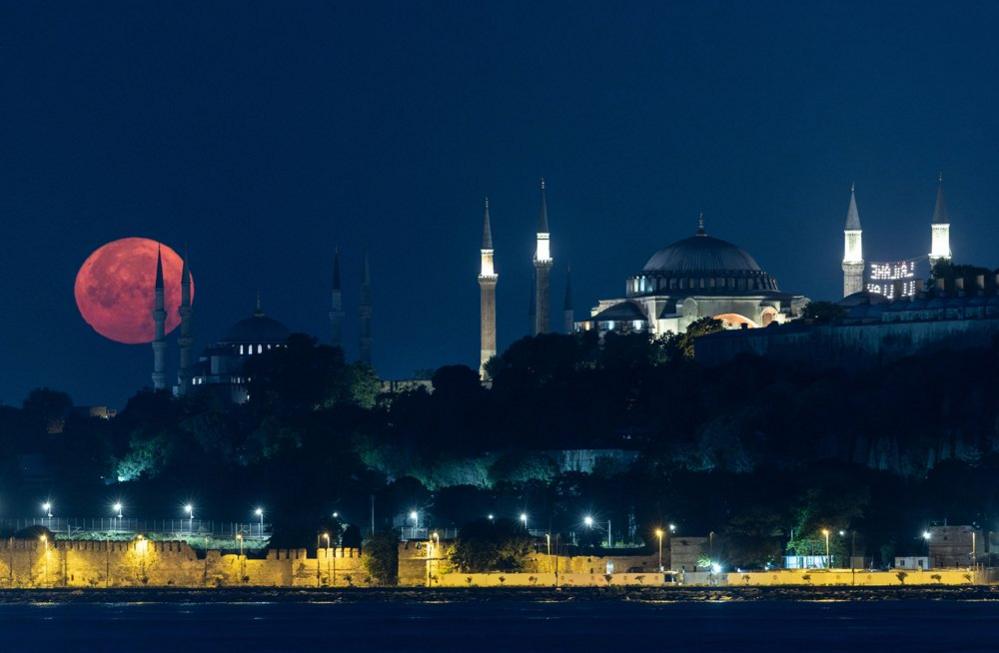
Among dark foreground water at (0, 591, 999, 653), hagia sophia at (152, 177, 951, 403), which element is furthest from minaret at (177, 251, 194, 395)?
dark foreground water at (0, 591, 999, 653)

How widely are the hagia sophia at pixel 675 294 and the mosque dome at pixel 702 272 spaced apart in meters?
0.05

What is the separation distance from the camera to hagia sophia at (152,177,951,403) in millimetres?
165000

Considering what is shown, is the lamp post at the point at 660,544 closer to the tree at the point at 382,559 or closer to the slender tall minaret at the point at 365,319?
the tree at the point at 382,559

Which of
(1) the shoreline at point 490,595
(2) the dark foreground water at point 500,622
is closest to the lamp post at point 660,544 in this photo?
(1) the shoreline at point 490,595

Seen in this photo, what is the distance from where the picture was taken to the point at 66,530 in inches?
5167

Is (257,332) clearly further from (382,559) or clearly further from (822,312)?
(382,559)

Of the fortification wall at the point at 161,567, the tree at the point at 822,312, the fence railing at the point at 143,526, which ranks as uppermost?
the tree at the point at 822,312

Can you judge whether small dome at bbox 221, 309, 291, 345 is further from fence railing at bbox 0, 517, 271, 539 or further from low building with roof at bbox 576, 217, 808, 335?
fence railing at bbox 0, 517, 271, 539

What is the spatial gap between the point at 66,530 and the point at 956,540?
3486 centimetres

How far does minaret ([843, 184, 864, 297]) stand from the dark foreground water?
59.6 metres

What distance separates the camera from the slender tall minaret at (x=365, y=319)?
17000 centimetres

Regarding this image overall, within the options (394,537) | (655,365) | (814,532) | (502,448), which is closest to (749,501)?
(814,532)

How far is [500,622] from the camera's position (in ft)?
336

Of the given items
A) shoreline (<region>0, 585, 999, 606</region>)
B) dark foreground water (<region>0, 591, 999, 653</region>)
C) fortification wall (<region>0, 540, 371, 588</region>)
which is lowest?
dark foreground water (<region>0, 591, 999, 653</region>)
